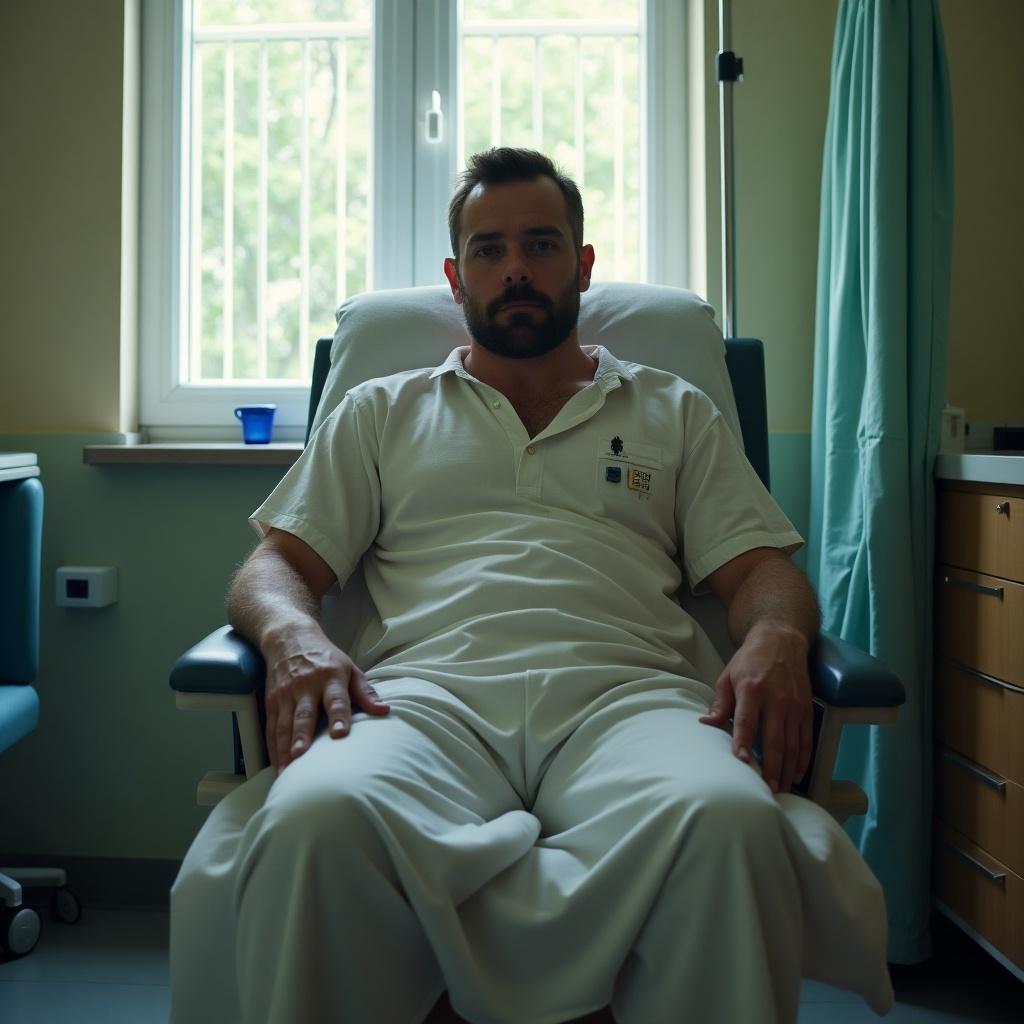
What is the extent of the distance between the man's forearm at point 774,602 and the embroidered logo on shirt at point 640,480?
0.60 feet

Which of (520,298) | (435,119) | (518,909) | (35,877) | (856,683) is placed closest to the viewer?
(518,909)

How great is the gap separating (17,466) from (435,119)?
1.11 m

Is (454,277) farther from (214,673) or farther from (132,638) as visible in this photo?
(132,638)

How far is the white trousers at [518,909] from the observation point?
87cm

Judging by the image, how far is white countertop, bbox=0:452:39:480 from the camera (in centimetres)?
171

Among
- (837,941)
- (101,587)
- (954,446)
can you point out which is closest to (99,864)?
(101,587)

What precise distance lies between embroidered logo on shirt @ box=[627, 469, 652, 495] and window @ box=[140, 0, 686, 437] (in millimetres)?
937

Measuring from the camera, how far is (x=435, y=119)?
219 centimetres

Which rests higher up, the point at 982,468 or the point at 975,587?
the point at 982,468

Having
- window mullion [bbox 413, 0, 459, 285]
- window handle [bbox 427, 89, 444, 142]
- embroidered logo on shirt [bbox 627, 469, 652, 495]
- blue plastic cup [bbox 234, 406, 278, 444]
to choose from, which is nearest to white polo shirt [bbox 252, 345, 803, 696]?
embroidered logo on shirt [bbox 627, 469, 652, 495]

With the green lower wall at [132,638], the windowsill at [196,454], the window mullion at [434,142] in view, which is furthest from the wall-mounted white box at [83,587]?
the window mullion at [434,142]

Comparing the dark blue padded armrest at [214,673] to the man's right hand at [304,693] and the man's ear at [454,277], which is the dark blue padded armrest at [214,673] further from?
the man's ear at [454,277]

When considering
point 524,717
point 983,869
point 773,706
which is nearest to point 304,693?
point 524,717

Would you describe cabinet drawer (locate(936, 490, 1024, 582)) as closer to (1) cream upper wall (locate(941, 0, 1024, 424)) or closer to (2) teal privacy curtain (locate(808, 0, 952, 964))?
(2) teal privacy curtain (locate(808, 0, 952, 964))
